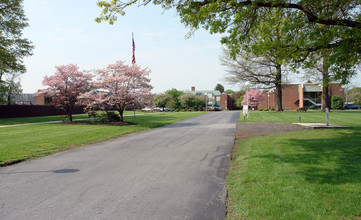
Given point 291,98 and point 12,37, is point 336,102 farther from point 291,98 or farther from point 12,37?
point 12,37

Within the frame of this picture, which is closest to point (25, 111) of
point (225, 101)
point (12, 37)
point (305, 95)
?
point (12, 37)

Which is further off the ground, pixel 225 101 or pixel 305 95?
pixel 305 95

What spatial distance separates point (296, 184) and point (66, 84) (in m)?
22.4

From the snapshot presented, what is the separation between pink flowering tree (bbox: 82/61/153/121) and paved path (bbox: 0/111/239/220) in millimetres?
12881

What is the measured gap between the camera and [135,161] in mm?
7418

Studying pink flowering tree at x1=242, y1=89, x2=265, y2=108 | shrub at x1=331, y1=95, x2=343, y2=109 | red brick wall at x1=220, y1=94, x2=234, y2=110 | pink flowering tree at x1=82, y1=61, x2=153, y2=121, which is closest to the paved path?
pink flowering tree at x1=82, y1=61, x2=153, y2=121

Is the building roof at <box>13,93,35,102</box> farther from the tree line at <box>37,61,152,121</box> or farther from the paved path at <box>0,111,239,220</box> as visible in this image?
the paved path at <box>0,111,239,220</box>

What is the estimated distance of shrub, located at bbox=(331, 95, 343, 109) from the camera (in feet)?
194

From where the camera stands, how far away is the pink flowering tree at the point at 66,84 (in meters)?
22.2

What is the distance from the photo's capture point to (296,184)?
490 centimetres

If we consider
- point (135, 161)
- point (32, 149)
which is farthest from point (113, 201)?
point (32, 149)

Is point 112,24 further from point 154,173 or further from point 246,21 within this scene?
point 154,173

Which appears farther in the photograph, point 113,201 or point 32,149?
point 32,149

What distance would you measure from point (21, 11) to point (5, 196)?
103 ft
